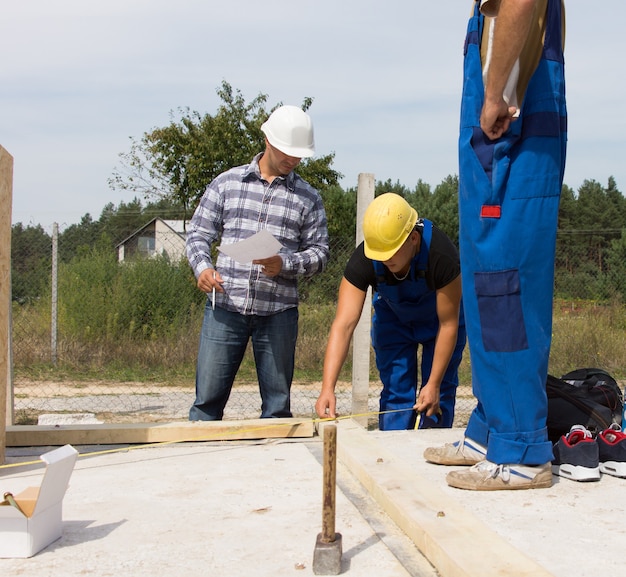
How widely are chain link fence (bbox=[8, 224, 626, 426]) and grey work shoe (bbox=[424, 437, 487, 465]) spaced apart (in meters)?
6.34

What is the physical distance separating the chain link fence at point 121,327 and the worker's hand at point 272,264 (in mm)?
5449

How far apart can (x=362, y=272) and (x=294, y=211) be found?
683 millimetres

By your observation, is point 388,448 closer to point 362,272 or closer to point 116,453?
point 362,272

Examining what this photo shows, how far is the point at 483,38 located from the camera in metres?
2.70

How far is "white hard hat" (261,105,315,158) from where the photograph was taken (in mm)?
4195

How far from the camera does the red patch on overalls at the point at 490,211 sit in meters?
2.66

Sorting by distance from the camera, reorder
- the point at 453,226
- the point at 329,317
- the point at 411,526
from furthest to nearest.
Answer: the point at 453,226, the point at 329,317, the point at 411,526

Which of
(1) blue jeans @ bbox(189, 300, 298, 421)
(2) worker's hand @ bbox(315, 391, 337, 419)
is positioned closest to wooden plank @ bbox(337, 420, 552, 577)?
(2) worker's hand @ bbox(315, 391, 337, 419)

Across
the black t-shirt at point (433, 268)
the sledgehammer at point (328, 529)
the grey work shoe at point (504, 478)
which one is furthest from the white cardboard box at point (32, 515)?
the black t-shirt at point (433, 268)

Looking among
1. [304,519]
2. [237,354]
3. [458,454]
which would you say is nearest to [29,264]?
[237,354]

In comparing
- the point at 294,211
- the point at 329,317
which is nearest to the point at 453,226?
the point at 329,317

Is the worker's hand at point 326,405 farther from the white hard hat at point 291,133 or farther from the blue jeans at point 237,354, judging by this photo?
the white hard hat at point 291,133

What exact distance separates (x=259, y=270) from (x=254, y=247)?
34 cm

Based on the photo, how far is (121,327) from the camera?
11.6 metres
